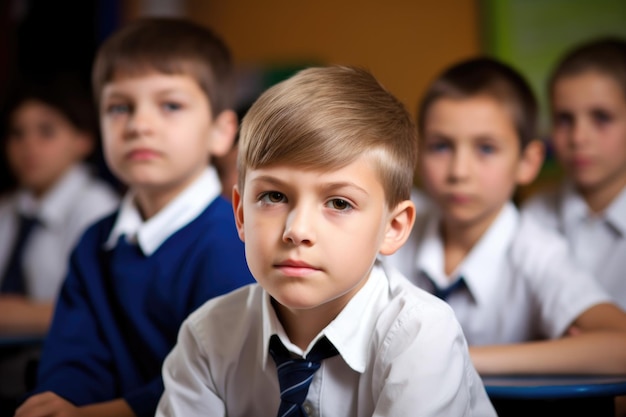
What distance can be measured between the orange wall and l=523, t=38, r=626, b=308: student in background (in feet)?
2.66

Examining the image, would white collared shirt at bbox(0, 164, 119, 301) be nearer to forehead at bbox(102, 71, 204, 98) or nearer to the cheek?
forehead at bbox(102, 71, 204, 98)

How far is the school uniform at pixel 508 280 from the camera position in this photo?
5.82ft

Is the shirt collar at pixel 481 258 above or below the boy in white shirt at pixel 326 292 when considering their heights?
below

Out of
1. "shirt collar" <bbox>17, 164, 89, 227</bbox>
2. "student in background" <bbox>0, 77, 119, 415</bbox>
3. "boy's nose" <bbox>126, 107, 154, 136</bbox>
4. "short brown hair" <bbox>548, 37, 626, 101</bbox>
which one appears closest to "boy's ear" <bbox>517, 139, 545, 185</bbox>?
"short brown hair" <bbox>548, 37, 626, 101</bbox>

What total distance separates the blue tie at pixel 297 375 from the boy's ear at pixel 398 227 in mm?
191

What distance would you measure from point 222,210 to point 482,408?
31.0 inches

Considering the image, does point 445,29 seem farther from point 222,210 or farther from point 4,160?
point 4,160

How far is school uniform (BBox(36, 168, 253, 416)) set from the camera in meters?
1.61

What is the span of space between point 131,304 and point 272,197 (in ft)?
2.15

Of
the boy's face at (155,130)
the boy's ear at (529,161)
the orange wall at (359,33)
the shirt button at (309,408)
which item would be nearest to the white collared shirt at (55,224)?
the boy's face at (155,130)

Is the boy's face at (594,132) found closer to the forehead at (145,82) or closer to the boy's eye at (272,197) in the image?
the forehead at (145,82)

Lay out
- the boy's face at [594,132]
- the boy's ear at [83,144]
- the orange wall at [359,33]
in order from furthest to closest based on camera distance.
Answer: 1. the orange wall at [359,33]
2. the boy's ear at [83,144]
3. the boy's face at [594,132]

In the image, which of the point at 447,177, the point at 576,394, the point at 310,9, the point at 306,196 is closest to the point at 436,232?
the point at 447,177

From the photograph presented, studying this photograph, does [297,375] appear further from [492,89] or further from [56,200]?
[56,200]
